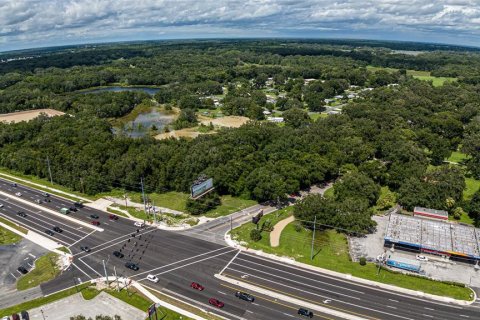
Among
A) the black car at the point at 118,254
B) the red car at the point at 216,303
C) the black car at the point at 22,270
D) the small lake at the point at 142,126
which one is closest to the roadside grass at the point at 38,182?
the black car at the point at 22,270

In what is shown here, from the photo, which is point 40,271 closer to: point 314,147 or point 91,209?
point 91,209

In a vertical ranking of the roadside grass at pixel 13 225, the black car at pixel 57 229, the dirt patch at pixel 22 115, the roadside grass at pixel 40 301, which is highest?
the dirt patch at pixel 22 115

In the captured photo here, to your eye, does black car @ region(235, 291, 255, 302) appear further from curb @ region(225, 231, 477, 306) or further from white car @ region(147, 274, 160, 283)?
white car @ region(147, 274, 160, 283)

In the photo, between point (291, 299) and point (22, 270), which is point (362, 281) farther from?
point (22, 270)

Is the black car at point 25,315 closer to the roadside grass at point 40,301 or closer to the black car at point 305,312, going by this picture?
the roadside grass at point 40,301

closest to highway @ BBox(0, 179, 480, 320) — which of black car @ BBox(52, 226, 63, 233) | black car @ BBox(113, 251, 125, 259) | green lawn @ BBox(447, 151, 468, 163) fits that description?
black car @ BBox(113, 251, 125, 259)

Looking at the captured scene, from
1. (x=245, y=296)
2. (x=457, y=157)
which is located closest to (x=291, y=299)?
(x=245, y=296)

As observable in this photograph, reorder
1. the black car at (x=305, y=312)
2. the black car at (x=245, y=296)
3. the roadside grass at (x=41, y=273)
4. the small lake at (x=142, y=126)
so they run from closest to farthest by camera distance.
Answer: the black car at (x=305, y=312) → the black car at (x=245, y=296) → the roadside grass at (x=41, y=273) → the small lake at (x=142, y=126)
